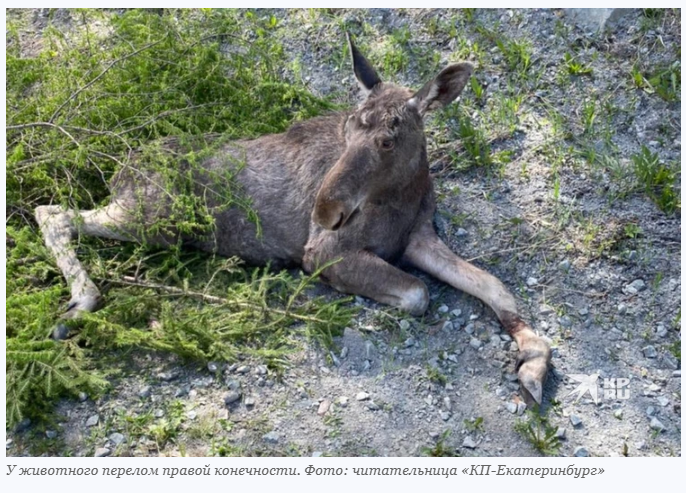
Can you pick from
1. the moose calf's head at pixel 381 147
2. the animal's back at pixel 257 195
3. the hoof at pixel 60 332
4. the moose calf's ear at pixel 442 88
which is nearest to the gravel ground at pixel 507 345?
the hoof at pixel 60 332

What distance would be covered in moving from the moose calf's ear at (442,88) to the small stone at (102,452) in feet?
13.6

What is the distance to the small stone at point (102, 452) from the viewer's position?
Result: 6.71 metres

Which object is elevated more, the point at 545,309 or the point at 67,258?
the point at 67,258

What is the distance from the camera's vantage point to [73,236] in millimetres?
8852

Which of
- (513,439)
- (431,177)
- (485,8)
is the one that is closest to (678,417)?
(513,439)

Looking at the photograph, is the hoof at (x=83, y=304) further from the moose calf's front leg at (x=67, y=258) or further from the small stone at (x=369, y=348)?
the small stone at (x=369, y=348)

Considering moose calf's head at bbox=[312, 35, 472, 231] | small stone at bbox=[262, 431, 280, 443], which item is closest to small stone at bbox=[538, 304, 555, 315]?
moose calf's head at bbox=[312, 35, 472, 231]

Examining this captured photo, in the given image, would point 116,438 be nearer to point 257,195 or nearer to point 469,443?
point 469,443

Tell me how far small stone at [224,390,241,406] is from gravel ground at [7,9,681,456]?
0.01 metres

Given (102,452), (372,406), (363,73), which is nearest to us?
Result: (102,452)

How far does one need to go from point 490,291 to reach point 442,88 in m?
1.98

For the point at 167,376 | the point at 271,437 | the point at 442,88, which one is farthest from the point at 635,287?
the point at 167,376

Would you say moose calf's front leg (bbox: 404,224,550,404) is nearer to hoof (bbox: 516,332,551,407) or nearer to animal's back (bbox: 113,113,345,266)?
hoof (bbox: 516,332,551,407)

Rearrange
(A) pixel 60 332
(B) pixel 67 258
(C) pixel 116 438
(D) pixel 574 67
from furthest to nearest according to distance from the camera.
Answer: (D) pixel 574 67, (B) pixel 67 258, (A) pixel 60 332, (C) pixel 116 438
